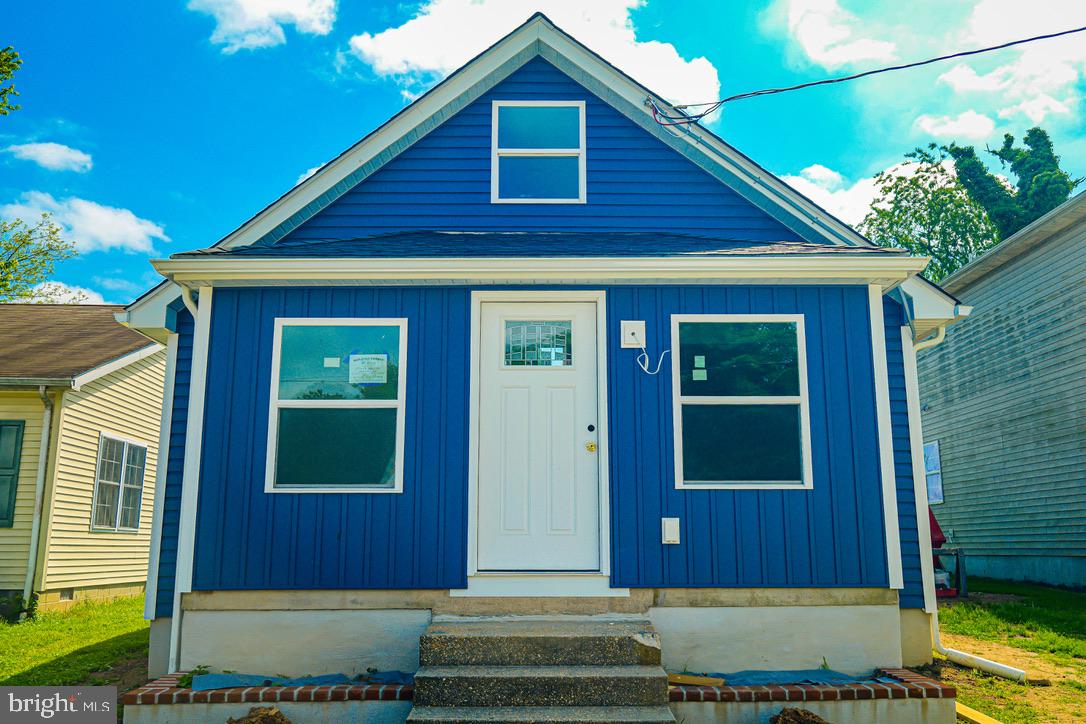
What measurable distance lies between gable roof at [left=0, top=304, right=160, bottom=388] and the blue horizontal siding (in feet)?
17.7

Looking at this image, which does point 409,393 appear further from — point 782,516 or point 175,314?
point 782,516

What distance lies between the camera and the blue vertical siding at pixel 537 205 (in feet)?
23.8

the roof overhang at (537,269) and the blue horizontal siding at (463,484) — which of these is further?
the roof overhang at (537,269)

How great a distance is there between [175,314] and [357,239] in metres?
1.55

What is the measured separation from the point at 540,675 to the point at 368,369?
2508mm

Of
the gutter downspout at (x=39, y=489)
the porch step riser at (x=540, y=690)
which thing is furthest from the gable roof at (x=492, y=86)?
the gutter downspout at (x=39, y=489)

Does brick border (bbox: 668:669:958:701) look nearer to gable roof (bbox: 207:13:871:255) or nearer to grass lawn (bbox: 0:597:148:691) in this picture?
gable roof (bbox: 207:13:871:255)

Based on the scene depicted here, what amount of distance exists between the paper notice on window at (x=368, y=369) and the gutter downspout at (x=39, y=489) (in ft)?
19.8

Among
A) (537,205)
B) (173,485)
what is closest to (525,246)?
(537,205)

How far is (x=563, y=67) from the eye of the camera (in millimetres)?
7695

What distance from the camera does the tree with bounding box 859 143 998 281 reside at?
103ft

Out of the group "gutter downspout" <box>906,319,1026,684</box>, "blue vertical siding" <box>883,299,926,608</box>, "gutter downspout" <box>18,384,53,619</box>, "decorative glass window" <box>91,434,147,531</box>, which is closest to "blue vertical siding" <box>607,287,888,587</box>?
"blue vertical siding" <box>883,299,926,608</box>

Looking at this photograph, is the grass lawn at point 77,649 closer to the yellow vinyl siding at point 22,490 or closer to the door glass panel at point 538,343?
the yellow vinyl siding at point 22,490

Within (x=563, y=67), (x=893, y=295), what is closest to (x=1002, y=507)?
(x=893, y=295)
